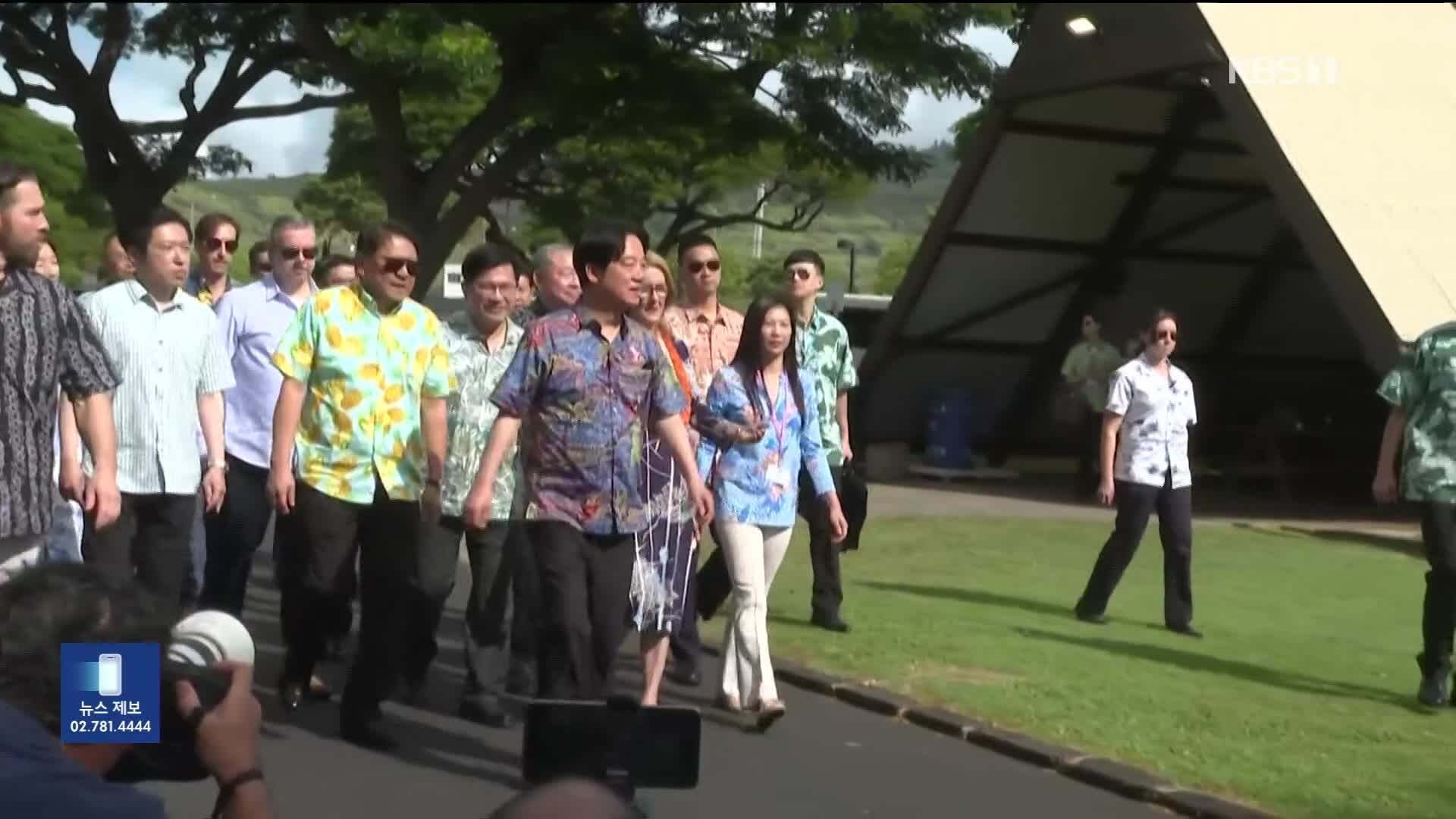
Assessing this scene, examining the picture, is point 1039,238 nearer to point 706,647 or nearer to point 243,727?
point 706,647

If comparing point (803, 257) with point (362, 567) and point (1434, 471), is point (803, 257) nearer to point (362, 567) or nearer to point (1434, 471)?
point (362, 567)

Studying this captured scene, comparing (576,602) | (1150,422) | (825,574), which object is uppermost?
(1150,422)

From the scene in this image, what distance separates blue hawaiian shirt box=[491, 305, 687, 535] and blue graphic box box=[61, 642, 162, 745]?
9.96ft

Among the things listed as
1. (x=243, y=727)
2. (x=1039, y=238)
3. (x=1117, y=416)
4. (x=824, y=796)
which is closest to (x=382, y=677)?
(x=824, y=796)

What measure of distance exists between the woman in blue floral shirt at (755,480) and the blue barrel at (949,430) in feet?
43.6

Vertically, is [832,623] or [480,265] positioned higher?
[480,265]

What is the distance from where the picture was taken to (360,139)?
255cm

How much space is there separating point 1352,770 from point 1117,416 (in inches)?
161

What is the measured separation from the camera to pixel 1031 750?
7.26 meters

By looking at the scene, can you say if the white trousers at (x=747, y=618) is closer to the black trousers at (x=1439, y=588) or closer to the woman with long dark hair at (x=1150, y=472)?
the black trousers at (x=1439, y=588)

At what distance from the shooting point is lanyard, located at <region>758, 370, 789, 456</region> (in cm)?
742

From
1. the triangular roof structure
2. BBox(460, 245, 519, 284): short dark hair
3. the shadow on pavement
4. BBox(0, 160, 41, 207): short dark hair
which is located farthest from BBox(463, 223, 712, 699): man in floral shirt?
the shadow on pavement

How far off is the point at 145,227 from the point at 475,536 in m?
4.81

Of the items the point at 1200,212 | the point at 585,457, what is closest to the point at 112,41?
the point at 585,457
